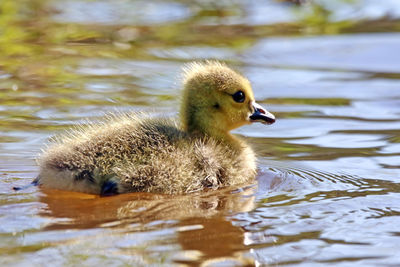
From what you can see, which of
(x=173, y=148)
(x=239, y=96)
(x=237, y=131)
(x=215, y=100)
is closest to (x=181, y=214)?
(x=173, y=148)

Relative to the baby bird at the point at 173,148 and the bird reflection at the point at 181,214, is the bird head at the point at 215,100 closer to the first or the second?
the baby bird at the point at 173,148

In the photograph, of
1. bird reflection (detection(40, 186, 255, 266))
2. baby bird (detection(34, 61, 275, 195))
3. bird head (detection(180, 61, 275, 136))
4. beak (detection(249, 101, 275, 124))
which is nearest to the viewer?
bird reflection (detection(40, 186, 255, 266))

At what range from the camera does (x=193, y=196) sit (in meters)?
5.16

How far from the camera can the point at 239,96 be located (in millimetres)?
5781

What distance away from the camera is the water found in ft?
13.8

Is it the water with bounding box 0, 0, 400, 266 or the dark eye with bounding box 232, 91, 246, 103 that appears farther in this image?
the dark eye with bounding box 232, 91, 246, 103

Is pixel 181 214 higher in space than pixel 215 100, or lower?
lower

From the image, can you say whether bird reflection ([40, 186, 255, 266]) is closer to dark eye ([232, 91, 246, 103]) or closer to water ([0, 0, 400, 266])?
water ([0, 0, 400, 266])

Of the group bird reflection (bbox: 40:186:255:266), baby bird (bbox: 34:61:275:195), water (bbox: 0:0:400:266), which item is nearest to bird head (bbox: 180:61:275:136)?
baby bird (bbox: 34:61:275:195)

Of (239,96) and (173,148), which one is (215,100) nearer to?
(239,96)

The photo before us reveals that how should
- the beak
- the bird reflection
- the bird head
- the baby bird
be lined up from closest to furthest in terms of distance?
the bird reflection → the baby bird → the bird head → the beak

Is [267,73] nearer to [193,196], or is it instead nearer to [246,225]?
[193,196]

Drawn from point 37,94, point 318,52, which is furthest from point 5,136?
point 318,52

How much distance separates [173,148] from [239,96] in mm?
773
